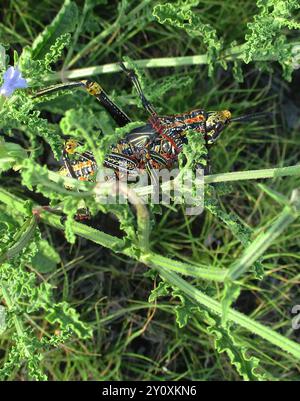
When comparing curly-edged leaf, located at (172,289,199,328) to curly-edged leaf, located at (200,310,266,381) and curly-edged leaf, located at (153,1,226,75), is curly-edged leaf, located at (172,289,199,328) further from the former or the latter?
curly-edged leaf, located at (153,1,226,75)

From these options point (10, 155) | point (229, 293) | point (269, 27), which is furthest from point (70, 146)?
point (229, 293)

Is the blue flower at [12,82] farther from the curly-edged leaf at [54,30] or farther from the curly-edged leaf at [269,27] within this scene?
the curly-edged leaf at [269,27]

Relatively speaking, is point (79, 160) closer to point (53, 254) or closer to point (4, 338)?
point (53, 254)

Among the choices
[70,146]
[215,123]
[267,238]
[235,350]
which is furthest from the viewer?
[215,123]

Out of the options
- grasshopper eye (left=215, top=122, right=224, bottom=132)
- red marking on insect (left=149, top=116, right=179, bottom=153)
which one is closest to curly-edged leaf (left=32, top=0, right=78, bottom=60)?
red marking on insect (left=149, top=116, right=179, bottom=153)

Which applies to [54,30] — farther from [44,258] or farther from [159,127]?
[44,258]

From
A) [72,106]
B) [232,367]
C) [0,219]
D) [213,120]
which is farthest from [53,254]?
[232,367]
